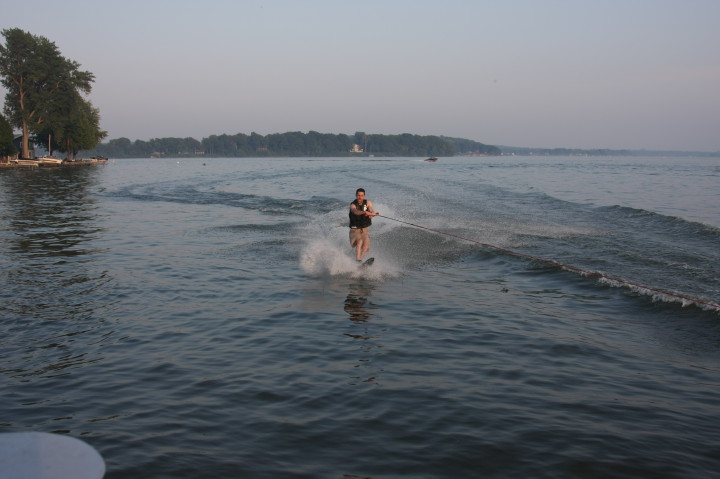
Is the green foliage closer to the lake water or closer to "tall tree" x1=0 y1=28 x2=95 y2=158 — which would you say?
"tall tree" x1=0 y1=28 x2=95 y2=158

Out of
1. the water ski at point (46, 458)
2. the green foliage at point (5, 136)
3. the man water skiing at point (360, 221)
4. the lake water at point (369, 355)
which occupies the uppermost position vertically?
the green foliage at point (5, 136)

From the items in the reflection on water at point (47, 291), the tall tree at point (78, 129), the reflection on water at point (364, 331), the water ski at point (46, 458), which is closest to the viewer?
the water ski at point (46, 458)

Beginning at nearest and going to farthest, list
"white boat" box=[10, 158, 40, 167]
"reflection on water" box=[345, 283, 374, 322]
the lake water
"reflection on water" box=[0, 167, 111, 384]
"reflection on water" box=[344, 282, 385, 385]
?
the lake water, "reflection on water" box=[344, 282, 385, 385], "reflection on water" box=[0, 167, 111, 384], "reflection on water" box=[345, 283, 374, 322], "white boat" box=[10, 158, 40, 167]

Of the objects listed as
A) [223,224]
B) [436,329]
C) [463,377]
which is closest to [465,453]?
[463,377]

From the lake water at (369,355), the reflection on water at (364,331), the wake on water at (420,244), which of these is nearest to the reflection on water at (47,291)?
→ the lake water at (369,355)

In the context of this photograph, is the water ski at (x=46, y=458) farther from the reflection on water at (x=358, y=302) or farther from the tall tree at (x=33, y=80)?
the tall tree at (x=33, y=80)

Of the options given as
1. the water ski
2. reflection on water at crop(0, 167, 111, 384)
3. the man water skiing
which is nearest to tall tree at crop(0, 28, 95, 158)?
reflection on water at crop(0, 167, 111, 384)

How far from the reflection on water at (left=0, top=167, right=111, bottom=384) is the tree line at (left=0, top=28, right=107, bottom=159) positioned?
6254 cm

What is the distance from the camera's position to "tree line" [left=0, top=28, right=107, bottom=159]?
78.6 meters

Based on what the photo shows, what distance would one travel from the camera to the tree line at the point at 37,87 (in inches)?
3095

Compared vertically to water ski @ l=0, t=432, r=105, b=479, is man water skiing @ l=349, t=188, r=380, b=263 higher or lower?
higher

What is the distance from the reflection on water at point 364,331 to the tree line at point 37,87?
7562 centimetres

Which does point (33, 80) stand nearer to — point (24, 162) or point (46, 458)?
point (24, 162)

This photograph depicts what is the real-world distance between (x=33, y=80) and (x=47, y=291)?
8144cm
